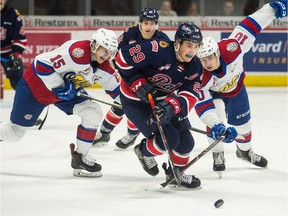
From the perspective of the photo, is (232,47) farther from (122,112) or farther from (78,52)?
(122,112)

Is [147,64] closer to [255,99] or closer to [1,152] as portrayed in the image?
[1,152]

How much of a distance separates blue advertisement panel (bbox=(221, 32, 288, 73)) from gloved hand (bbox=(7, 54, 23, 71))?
345 cm

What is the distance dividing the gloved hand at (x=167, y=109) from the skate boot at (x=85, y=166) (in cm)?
69

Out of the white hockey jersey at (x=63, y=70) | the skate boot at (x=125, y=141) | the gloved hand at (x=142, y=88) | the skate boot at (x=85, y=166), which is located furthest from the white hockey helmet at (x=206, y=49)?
the skate boot at (x=125, y=141)

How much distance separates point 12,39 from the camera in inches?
266

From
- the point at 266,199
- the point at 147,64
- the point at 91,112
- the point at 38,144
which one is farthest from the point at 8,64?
the point at 266,199

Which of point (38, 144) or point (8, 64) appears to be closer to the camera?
point (38, 144)

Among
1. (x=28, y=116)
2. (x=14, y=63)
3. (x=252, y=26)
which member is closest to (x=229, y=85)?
(x=252, y=26)

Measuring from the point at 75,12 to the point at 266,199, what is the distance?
5.82 meters

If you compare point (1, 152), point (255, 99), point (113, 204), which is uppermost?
point (113, 204)

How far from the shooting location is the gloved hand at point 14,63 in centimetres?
658

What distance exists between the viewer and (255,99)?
8195mm

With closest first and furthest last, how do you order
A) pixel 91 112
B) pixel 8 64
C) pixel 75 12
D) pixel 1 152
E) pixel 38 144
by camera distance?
pixel 91 112, pixel 1 152, pixel 38 144, pixel 8 64, pixel 75 12

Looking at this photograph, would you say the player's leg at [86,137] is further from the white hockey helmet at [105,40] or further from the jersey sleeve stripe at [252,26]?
the jersey sleeve stripe at [252,26]
